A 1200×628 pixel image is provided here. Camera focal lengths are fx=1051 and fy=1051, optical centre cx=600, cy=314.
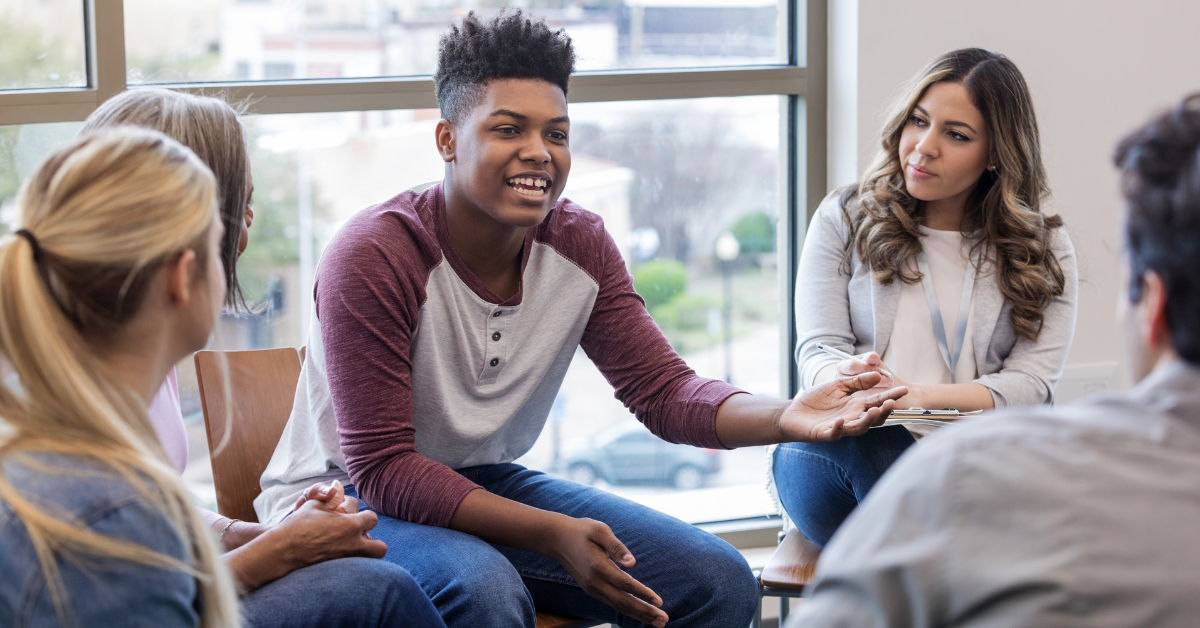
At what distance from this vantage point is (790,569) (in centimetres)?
182

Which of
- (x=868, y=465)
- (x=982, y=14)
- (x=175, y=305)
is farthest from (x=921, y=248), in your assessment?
(x=175, y=305)

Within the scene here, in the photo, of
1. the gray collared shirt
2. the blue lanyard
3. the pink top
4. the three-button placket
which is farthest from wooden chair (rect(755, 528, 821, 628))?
the gray collared shirt

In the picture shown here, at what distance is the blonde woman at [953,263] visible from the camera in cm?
206

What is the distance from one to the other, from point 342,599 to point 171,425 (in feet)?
1.38

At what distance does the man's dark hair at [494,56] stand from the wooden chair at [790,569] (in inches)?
35.7

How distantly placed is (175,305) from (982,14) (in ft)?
6.82

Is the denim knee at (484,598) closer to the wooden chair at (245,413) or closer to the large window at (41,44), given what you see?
the wooden chair at (245,413)

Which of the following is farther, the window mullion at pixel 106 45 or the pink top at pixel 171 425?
the window mullion at pixel 106 45

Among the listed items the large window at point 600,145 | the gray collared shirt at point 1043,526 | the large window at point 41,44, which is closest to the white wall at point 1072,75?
the large window at point 600,145

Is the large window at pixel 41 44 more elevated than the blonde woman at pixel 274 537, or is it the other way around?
the large window at pixel 41 44

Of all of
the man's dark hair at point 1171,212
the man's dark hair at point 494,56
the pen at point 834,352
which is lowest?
the pen at point 834,352

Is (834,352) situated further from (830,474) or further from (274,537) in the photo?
(274,537)

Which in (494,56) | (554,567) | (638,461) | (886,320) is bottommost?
(638,461)

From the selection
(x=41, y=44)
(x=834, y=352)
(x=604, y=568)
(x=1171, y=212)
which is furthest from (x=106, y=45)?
(x=1171, y=212)
